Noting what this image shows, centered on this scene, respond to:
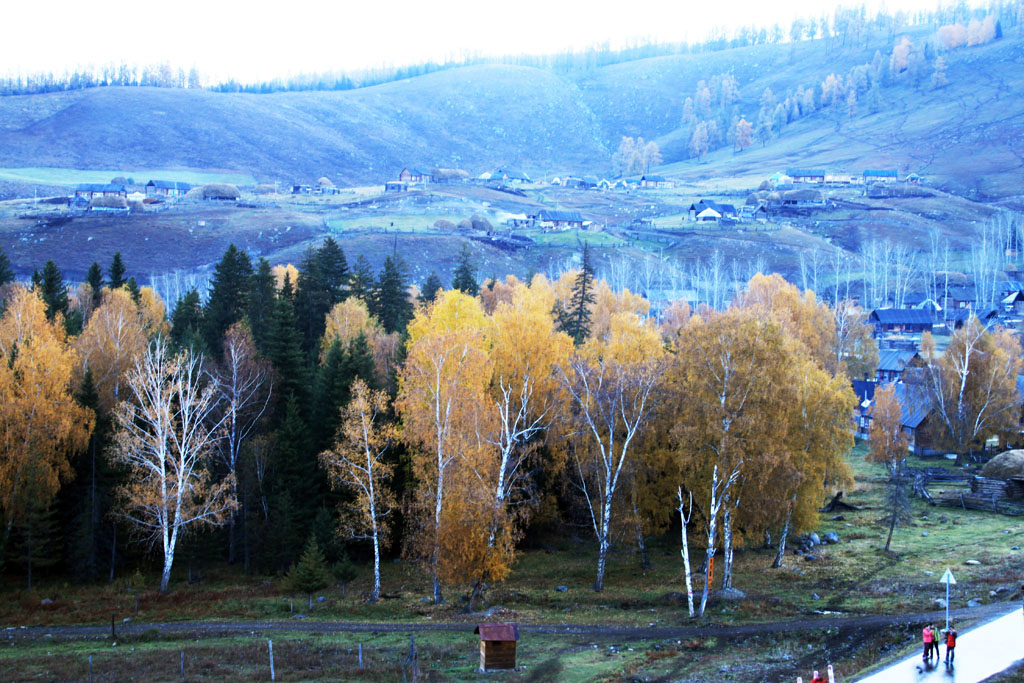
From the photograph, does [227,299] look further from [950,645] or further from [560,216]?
[560,216]

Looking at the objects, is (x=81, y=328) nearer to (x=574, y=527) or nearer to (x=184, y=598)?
(x=184, y=598)

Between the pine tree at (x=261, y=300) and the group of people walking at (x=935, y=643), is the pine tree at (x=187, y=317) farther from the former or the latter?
the group of people walking at (x=935, y=643)

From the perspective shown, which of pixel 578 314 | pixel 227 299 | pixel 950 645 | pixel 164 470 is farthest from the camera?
pixel 227 299

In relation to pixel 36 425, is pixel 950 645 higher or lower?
lower

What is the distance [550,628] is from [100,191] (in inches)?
6781

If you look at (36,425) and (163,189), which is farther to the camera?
(163,189)

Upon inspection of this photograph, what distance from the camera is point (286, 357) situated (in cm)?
4512

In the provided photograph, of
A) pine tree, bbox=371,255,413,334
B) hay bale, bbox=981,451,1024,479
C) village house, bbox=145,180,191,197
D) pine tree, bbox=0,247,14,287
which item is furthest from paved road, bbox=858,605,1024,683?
village house, bbox=145,180,191,197

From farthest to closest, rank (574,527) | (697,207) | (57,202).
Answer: (697,207) < (57,202) < (574,527)

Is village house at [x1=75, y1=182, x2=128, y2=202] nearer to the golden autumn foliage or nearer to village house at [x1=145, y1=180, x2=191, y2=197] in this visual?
village house at [x1=145, y1=180, x2=191, y2=197]

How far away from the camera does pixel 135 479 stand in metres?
37.8

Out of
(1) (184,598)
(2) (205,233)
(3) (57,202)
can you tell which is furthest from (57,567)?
(3) (57,202)

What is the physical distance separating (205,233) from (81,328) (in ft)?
289

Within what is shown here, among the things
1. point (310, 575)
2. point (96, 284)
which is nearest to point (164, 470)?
point (310, 575)
